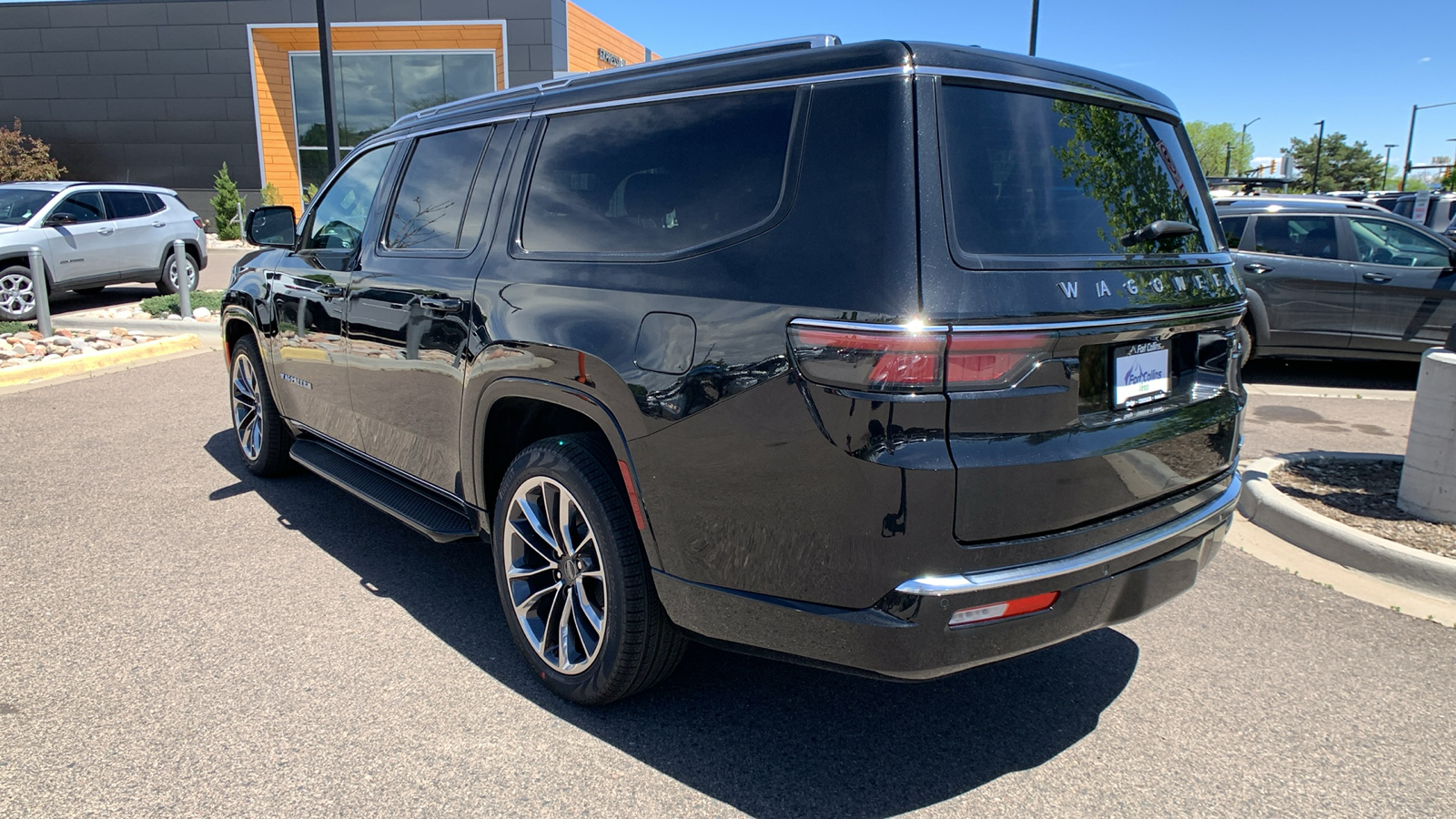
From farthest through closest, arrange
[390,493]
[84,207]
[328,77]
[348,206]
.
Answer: [328,77]
[84,207]
[348,206]
[390,493]

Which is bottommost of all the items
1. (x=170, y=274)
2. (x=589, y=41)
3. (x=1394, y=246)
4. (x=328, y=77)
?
(x=170, y=274)

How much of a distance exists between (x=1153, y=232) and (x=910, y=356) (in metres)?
1.05

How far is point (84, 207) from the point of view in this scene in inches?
509

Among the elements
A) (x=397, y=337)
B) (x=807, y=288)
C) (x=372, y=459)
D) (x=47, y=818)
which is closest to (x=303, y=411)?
(x=372, y=459)

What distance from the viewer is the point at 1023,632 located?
2285mm

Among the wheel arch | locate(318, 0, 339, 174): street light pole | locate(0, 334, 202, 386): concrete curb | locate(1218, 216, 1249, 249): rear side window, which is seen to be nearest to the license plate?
the wheel arch

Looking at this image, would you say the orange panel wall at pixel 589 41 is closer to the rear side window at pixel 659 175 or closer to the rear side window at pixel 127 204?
the rear side window at pixel 127 204

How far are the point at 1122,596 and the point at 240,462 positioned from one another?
213 inches

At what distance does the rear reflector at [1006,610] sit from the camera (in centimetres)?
219

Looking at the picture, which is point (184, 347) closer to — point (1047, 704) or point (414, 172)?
point (414, 172)

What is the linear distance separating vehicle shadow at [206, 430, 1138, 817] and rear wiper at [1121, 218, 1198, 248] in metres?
1.35

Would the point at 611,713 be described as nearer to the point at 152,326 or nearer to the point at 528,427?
the point at 528,427

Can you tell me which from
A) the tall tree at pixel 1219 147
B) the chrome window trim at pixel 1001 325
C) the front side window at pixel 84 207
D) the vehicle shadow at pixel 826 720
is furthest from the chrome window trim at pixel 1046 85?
the tall tree at pixel 1219 147

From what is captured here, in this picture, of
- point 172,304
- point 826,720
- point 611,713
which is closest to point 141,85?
point 172,304
